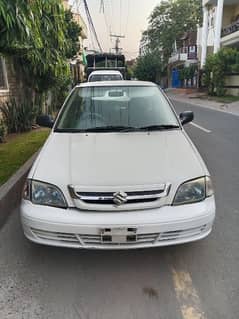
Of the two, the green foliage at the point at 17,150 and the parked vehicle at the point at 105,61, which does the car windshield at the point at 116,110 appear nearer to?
the green foliage at the point at 17,150

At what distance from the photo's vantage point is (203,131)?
9.70 metres

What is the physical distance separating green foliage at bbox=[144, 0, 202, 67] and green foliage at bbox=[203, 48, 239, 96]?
73.5 ft

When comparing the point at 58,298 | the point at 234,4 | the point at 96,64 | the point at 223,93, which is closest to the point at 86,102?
the point at 58,298

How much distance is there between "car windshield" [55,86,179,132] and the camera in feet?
12.3

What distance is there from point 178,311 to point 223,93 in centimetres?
2445

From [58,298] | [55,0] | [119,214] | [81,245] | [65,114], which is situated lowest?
[58,298]

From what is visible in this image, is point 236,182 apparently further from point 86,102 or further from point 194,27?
point 194,27

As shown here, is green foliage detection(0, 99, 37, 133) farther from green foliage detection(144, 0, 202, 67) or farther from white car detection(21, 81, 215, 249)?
green foliage detection(144, 0, 202, 67)

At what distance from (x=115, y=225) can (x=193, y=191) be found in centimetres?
77

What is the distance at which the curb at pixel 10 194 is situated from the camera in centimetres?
376

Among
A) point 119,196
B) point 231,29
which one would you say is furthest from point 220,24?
point 119,196

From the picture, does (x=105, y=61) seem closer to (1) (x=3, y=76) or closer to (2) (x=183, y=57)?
(1) (x=3, y=76)

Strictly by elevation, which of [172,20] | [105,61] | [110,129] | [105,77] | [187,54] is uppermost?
[172,20]

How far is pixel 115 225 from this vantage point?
7.99ft
